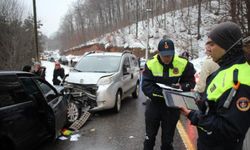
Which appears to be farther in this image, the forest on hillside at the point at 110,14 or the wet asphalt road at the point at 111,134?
the forest on hillside at the point at 110,14

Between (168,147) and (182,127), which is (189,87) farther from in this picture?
(182,127)

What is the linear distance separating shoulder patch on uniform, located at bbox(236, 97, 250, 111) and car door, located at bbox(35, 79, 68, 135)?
4347 mm

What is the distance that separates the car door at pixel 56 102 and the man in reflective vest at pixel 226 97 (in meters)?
3.96

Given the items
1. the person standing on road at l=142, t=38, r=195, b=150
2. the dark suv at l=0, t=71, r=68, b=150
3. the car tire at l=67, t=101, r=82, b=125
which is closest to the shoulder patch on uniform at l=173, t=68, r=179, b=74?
the person standing on road at l=142, t=38, r=195, b=150

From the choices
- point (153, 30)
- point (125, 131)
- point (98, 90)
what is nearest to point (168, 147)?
point (125, 131)

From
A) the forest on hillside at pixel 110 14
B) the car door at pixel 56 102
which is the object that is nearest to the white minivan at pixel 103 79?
the car door at pixel 56 102

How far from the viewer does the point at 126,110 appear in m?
10.2

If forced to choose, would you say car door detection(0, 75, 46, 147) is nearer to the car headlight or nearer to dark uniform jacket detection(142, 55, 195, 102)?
dark uniform jacket detection(142, 55, 195, 102)

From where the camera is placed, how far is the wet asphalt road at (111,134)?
252 inches

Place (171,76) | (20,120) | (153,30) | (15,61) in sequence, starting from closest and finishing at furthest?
(171,76)
(20,120)
(15,61)
(153,30)

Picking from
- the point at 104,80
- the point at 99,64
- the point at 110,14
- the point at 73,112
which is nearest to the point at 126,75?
Result: the point at 99,64

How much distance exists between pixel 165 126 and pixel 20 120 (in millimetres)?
2131

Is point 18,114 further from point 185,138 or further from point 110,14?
point 110,14

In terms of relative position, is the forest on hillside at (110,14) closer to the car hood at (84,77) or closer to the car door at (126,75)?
the car door at (126,75)
